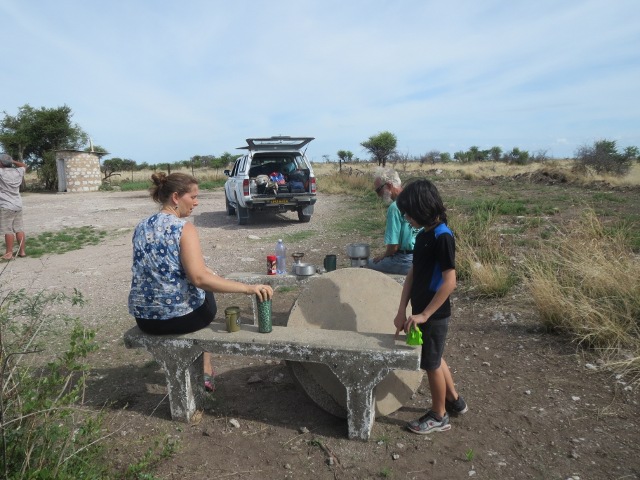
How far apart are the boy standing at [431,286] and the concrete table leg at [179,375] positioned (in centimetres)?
145

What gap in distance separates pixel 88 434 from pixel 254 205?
8.80 metres

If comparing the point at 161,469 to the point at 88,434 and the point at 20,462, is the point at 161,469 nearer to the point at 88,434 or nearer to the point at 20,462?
the point at 88,434

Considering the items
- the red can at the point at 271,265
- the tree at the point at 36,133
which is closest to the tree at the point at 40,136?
the tree at the point at 36,133

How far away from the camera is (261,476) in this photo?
8.59 ft

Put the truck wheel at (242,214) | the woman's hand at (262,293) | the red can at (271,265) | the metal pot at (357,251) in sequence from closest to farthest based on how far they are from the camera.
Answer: the woman's hand at (262,293) < the metal pot at (357,251) < the red can at (271,265) < the truck wheel at (242,214)

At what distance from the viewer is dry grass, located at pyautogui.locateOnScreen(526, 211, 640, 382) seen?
3844mm

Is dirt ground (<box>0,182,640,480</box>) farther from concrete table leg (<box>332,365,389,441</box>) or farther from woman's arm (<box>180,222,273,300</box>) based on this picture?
woman's arm (<box>180,222,273,300</box>)

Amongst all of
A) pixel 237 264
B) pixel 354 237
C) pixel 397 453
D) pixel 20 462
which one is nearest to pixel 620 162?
pixel 354 237

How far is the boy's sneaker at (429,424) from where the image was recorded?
2971mm

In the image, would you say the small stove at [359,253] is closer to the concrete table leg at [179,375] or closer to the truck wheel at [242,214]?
the concrete table leg at [179,375]

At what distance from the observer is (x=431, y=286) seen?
110 inches

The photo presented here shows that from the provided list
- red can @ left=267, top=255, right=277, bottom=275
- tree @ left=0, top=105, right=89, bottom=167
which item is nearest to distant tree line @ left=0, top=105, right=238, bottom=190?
tree @ left=0, top=105, right=89, bottom=167

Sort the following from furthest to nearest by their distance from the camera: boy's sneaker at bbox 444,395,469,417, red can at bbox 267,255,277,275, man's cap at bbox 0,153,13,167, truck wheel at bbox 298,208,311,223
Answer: truck wheel at bbox 298,208,311,223
man's cap at bbox 0,153,13,167
red can at bbox 267,255,277,275
boy's sneaker at bbox 444,395,469,417

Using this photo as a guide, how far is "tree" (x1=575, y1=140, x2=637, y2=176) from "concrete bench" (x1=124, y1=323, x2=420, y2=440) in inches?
977
